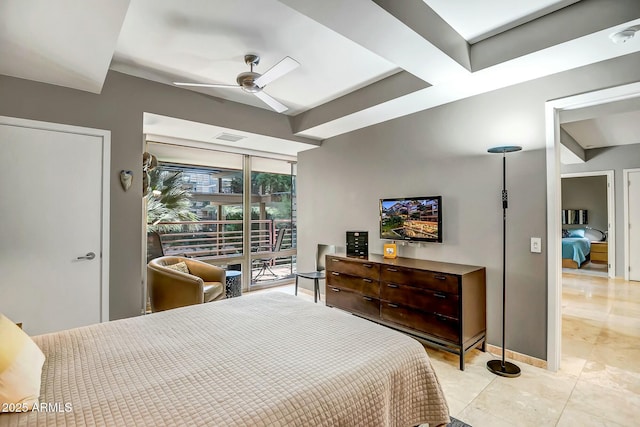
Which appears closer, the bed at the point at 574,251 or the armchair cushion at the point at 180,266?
the armchair cushion at the point at 180,266

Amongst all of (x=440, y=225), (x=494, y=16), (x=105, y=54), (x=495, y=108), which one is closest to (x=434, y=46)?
(x=494, y=16)

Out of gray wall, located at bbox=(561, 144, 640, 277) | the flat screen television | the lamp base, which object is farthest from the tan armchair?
gray wall, located at bbox=(561, 144, 640, 277)

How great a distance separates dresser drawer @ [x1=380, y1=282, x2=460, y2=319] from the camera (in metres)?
2.69

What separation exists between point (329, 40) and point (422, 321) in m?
2.61

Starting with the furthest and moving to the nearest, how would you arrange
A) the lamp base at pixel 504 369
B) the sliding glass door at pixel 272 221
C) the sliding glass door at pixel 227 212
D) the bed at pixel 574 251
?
the bed at pixel 574 251 → the sliding glass door at pixel 272 221 → the sliding glass door at pixel 227 212 → the lamp base at pixel 504 369

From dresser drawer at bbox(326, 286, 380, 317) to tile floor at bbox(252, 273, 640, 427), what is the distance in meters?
0.70

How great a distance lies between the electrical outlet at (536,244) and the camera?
2.65 meters

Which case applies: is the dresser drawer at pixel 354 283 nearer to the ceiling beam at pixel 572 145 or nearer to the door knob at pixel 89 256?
the door knob at pixel 89 256

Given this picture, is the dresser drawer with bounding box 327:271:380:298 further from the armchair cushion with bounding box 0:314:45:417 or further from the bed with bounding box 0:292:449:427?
the armchair cushion with bounding box 0:314:45:417

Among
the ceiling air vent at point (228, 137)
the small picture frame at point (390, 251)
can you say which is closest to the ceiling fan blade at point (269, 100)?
the ceiling air vent at point (228, 137)

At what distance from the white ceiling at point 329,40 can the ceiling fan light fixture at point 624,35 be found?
0.04 m

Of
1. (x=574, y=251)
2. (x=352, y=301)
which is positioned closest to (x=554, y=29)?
(x=352, y=301)

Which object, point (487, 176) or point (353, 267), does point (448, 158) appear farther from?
point (353, 267)

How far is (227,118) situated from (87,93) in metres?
1.37
